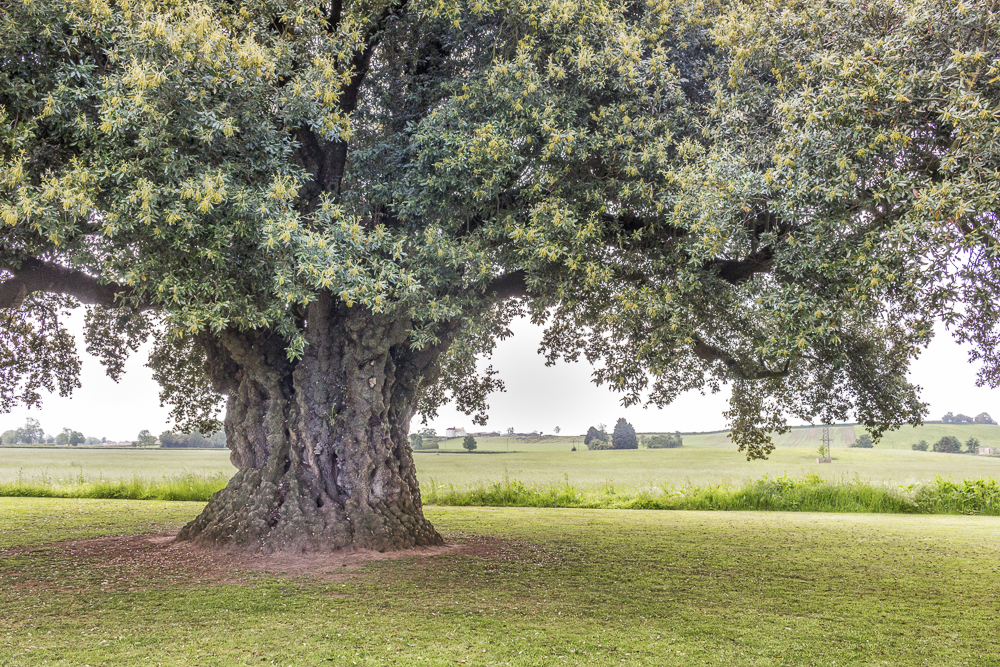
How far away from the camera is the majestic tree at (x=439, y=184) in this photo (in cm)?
823

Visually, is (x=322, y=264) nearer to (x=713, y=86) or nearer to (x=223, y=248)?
(x=223, y=248)

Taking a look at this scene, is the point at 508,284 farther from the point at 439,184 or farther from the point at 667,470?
the point at 667,470

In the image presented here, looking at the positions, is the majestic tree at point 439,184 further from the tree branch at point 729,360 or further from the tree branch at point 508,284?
the tree branch at point 729,360

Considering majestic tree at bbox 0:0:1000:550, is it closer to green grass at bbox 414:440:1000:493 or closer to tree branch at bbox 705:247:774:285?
tree branch at bbox 705:247:774:285

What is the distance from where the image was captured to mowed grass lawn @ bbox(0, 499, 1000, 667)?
6.56 metres

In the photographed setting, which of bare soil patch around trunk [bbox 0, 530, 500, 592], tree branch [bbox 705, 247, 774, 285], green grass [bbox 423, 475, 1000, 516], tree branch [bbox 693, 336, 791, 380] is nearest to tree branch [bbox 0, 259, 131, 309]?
bare soil patch around trunk [bbox 0, 530, 500, 592]

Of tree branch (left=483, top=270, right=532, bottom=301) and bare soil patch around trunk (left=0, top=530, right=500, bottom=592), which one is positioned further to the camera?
tree branch (left=483, top=270, right=532, bottom=301)

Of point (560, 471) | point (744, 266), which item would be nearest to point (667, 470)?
point (560, 471)

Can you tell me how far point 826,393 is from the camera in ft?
55.5

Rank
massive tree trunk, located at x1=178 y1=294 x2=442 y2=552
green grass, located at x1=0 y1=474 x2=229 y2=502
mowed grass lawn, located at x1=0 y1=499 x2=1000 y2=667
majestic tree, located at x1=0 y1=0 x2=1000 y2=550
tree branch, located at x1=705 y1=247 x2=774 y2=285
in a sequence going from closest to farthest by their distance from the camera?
mowed grass lawn, located at x1=0 y1=499 x2=1000 y2=667
majestic tree, located at x1=0 y1=0 x2=1000 y2=550
massive tree trunk, located at x1=178 y1=294 x2=442 y2=552
tree branch, located at x1=705 y1=247 x2=774 y2=285
green grass, located at x1=0 y1=474 x2=229 y2=502

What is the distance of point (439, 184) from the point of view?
10.4m

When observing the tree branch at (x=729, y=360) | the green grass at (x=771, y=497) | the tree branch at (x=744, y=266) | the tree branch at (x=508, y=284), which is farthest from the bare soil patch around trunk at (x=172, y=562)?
the green grass at (x=771, y=497)

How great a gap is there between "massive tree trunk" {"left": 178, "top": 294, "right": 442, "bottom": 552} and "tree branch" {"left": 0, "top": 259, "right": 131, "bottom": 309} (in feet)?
9.20

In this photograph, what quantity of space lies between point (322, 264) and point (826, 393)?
1336 cm
